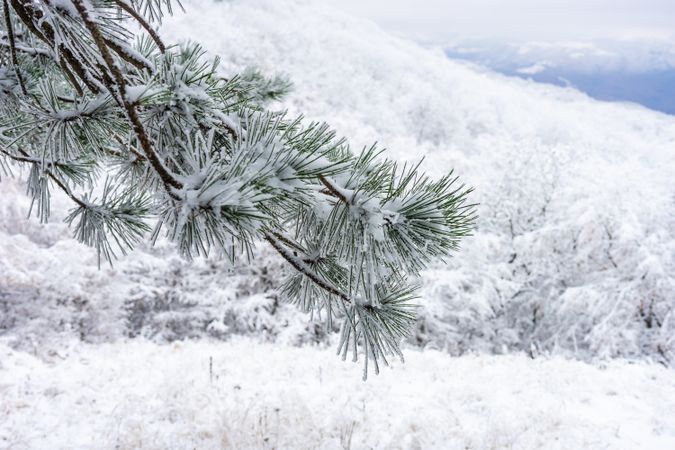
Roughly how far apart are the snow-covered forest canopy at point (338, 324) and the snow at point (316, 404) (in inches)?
1.0

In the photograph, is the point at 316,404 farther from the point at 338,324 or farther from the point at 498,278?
the point at 498,278

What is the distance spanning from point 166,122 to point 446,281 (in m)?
11.3

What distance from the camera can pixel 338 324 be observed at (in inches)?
454

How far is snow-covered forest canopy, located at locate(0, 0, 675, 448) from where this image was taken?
360cm

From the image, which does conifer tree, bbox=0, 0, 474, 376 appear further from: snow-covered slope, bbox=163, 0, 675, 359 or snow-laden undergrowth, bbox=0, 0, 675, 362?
snow-covered slope, bbox=163, 0, 675, 359

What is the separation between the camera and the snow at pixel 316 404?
3.66 meters

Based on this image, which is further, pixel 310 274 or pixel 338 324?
pixel 338 324

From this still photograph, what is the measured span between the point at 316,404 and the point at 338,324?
23.8 feet

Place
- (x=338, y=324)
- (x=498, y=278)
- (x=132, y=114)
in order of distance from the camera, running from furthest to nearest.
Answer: (x=498, y=278) < (x=338, y=324) < (x=132, y=114)

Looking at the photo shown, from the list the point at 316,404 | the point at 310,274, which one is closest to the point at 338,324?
the point at 316,404

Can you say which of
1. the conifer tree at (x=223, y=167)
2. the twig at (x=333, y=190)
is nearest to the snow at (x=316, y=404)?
the conifer tree at (x=223, y=167)

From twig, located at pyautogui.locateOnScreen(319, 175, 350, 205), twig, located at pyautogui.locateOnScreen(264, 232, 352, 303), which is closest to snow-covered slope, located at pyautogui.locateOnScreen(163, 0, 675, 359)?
twig, located at pyautogui.locateOnScreen(264, 232, 352, 303)

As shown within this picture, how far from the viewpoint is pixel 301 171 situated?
1093 millimetres

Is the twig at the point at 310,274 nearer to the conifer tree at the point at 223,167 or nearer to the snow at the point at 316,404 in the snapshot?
the conifer tree at the point at 223,167
